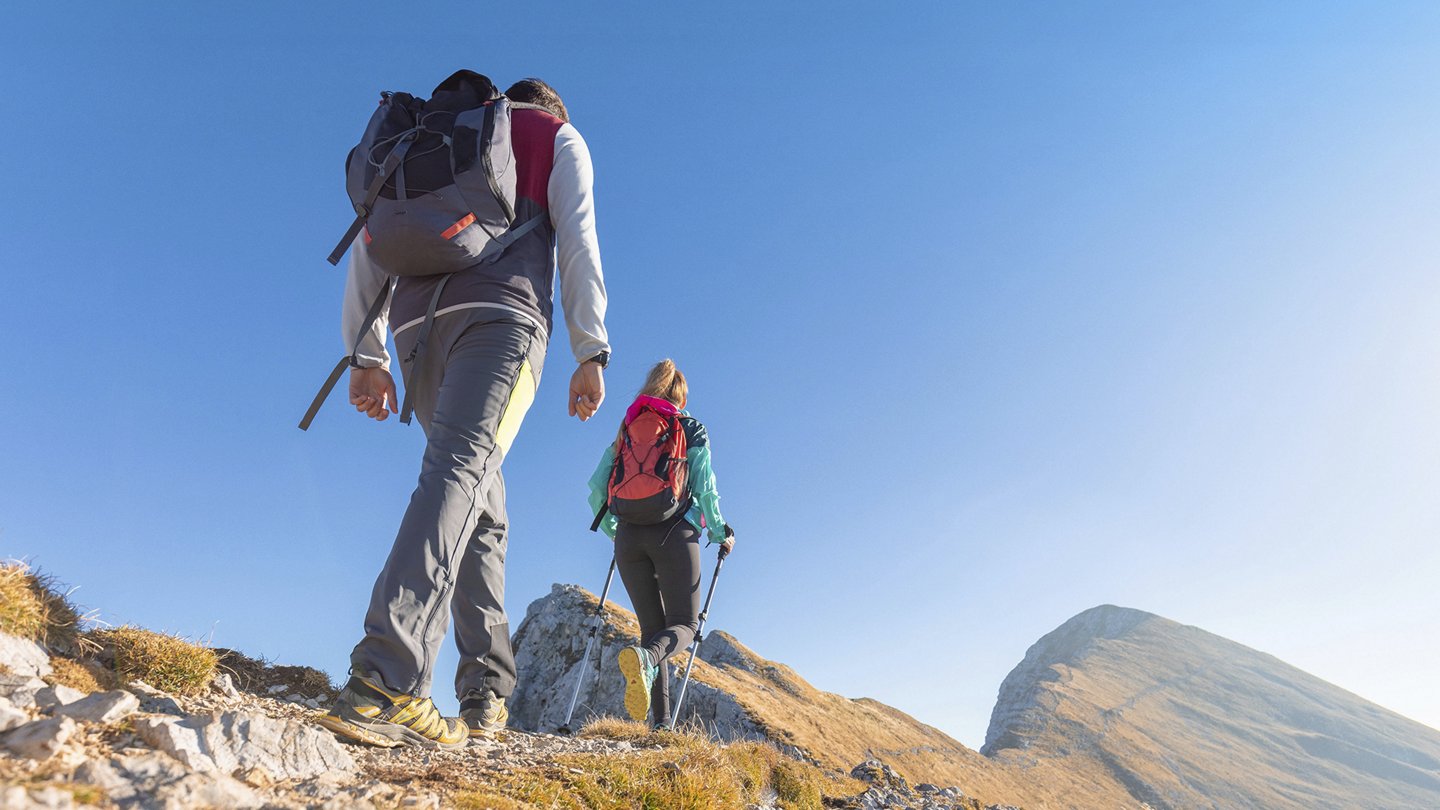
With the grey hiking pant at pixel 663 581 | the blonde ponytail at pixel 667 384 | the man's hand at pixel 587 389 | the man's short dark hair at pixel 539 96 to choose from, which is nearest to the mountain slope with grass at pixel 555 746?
the grey hiking pant at pixel 663 581

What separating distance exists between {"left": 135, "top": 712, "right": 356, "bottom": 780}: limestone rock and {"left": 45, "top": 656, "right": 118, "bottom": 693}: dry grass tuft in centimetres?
100

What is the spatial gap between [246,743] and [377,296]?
256cm

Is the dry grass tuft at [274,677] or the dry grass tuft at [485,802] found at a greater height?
the dry grass tuft at [485,802]

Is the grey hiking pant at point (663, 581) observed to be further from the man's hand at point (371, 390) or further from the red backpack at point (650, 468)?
the man's hand at point (371, 390)

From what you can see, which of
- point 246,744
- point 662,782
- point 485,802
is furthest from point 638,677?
point 246,744

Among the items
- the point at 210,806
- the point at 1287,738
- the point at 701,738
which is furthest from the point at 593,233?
the point at 1287,738

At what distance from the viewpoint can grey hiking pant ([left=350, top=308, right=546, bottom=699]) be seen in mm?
3049

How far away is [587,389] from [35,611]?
8.69 feet

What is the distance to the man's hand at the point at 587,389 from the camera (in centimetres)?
370

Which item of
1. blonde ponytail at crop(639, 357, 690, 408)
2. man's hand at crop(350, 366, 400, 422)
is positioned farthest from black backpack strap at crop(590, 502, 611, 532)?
man's hand at crop(350, 366, 400, 422)

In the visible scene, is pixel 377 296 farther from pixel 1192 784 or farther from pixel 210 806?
pixel 1192 784

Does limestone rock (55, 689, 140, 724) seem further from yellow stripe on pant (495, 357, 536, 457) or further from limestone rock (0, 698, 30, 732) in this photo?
yellow stripe on pant (495, 357, 536, 457)

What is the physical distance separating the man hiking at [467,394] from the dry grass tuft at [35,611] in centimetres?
143

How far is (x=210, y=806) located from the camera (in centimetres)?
183
